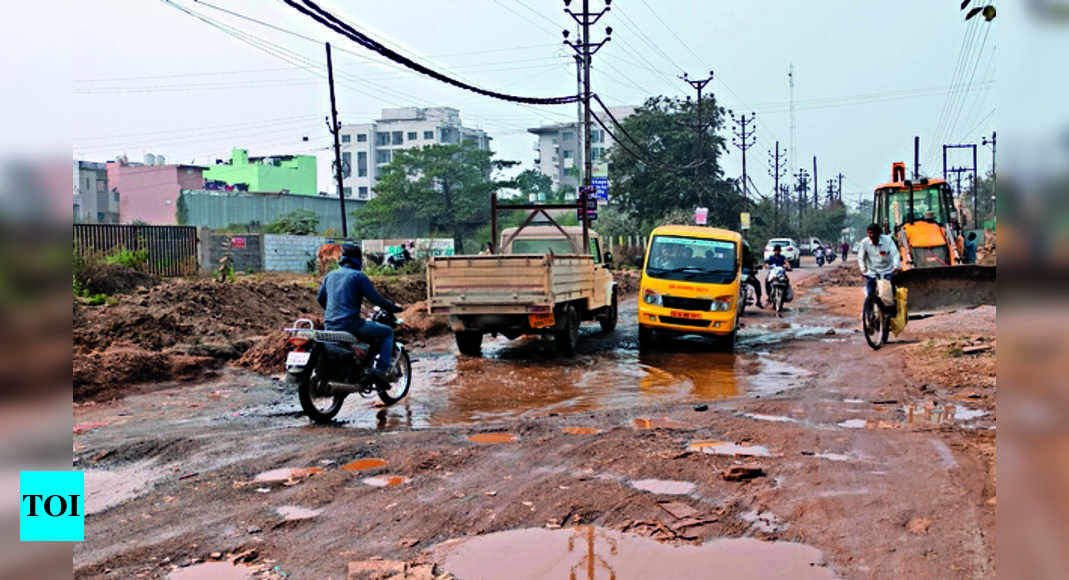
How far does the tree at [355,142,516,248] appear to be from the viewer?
2581 inches

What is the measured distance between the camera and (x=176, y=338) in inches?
510

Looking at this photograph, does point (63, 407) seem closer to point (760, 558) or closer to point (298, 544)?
point (298, 544)

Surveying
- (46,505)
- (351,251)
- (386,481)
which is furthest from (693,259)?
(46,505)

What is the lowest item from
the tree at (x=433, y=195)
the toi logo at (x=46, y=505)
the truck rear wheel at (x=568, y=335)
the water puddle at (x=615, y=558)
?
the water puddle at (x=615, y=558)

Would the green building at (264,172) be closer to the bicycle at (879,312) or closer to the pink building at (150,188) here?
the pink building at (150,188)

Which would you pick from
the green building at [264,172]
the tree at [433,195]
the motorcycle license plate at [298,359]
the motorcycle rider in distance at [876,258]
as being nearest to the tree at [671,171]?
the tree at [433,195]

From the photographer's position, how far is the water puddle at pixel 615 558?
4.11m

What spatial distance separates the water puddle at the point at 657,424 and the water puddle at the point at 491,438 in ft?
3.83

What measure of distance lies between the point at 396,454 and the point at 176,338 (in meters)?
7.88

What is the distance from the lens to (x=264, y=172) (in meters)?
82.6

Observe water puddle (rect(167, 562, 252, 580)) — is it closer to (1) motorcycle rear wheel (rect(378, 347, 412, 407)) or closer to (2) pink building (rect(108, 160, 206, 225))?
(1) motorcycle rear wheel (rect(378, 347, 412, 407))

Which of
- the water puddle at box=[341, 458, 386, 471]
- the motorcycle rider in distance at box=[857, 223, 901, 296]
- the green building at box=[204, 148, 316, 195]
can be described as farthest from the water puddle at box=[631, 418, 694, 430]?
the green building at box=[204, 148, 316, 195]

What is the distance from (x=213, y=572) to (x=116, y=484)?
2.22 meters

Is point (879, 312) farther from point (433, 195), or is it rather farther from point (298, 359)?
point (433, 195)
